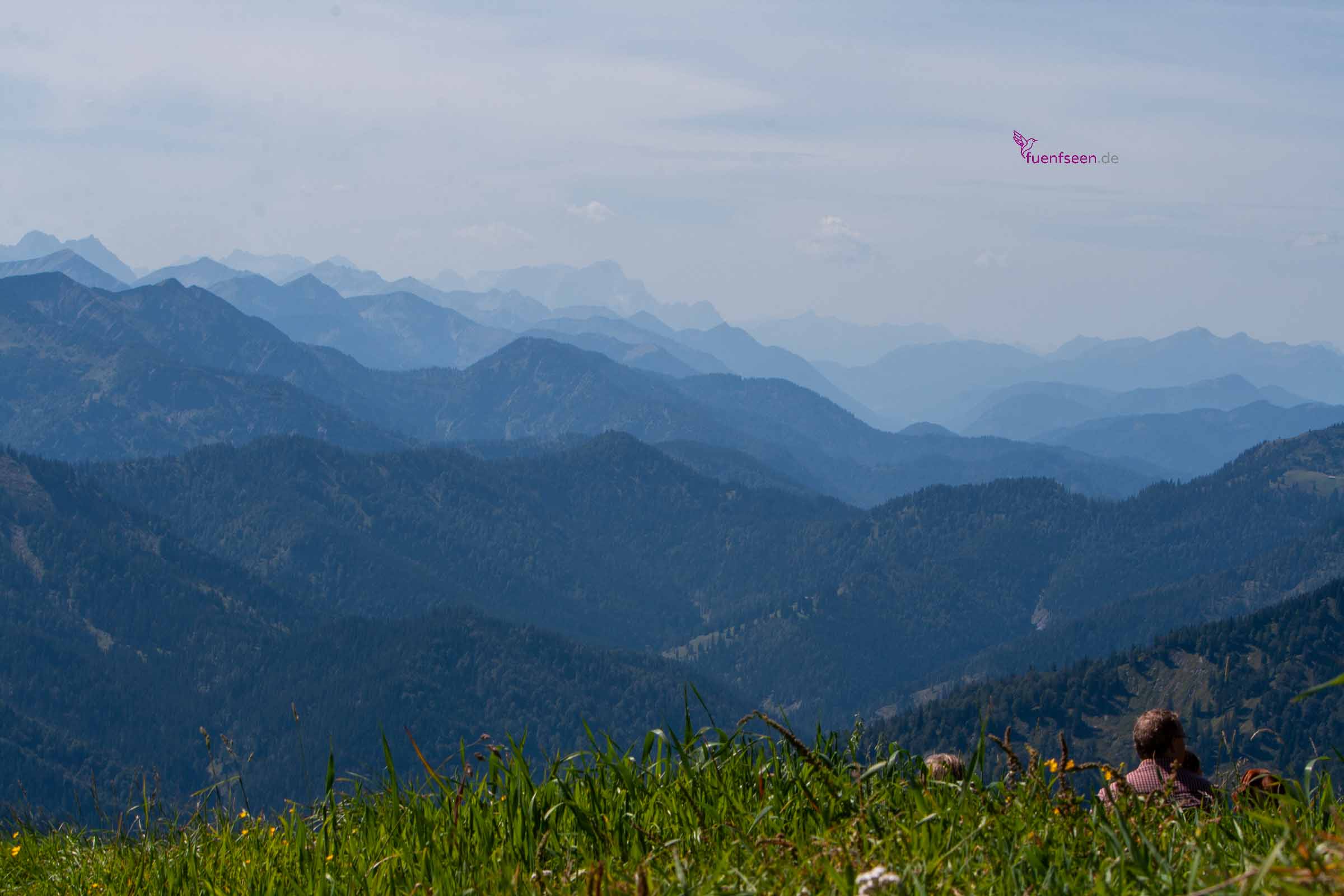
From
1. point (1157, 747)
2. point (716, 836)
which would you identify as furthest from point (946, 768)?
point (1157, 747)

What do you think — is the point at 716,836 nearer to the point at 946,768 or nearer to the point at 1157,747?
the point at 946,768

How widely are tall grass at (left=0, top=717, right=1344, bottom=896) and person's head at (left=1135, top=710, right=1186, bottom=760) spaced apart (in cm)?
284

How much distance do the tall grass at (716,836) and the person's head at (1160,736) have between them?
2842 millimetres

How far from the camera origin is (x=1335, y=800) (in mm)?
7680

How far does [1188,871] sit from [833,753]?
3701mm

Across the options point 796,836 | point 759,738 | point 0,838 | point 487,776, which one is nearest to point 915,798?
point 796,836

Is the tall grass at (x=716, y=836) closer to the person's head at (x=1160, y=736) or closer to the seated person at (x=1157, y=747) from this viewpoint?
the seated person at (x=1157, y=747)

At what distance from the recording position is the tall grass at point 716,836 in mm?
6027

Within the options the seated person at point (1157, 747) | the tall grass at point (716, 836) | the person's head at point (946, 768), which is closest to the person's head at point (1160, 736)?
the seated person at point (1157, 747)

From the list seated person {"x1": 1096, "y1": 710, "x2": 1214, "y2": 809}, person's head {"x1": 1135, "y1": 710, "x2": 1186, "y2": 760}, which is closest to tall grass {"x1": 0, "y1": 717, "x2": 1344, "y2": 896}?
seated person {"x1": 1096, "y1": 710, "x2": 1214, "y2": 809}

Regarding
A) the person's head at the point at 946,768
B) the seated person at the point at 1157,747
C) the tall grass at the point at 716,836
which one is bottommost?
the seated person at the point at 1157,747

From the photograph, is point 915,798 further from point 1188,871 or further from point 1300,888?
point 1300,888

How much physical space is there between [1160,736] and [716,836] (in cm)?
709

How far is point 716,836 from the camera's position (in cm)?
725
